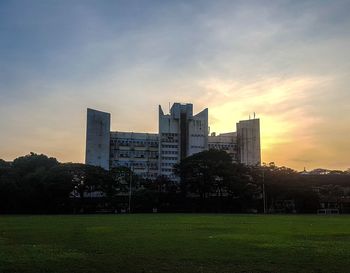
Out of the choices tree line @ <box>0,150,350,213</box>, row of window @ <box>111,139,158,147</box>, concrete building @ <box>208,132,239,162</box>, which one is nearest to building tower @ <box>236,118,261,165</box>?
concrete building @ <box>208,132,239,162</box>

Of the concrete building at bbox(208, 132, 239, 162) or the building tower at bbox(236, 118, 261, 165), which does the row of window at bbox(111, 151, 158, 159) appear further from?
Answer: the building tower at bbox(236, 118, 261, 165)

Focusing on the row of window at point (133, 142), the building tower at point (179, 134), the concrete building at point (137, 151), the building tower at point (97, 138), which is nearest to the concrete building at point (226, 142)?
the building tower at point (179, 134)

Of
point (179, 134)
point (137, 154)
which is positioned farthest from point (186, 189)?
point (137, 154)

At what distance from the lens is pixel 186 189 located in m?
103

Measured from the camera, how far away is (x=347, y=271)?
1337cm

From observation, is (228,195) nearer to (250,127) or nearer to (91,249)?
(250,127)

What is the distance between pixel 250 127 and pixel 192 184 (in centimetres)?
6278

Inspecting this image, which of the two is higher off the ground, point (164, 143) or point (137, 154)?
point (164, 143)

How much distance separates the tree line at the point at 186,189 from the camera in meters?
93.7

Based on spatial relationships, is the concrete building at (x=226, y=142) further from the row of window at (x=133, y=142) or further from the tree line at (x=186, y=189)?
the tree line at (x=186, y=189)

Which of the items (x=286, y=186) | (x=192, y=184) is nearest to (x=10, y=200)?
(x=192, y=184)

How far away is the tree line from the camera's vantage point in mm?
93688

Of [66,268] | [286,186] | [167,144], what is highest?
[167,144]

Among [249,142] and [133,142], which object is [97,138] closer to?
[133,142]
